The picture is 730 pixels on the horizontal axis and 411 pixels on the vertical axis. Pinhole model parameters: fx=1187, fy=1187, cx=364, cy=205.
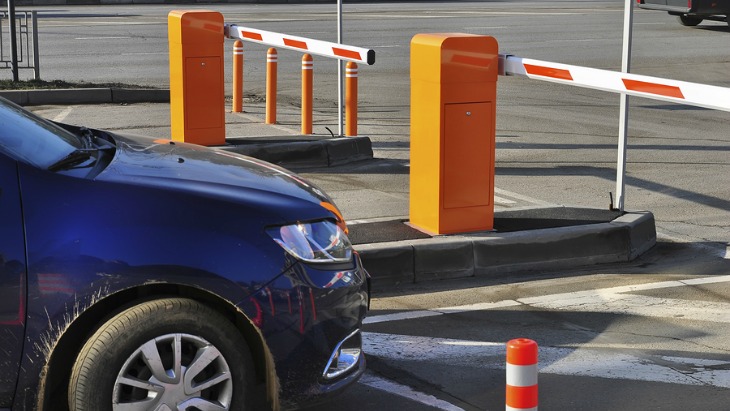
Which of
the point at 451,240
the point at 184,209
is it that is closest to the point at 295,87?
the point at 451,240

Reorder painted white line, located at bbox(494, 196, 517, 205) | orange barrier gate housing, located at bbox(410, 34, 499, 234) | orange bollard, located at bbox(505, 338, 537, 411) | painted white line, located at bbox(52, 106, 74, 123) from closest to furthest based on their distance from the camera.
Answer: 1. orange bollard, located at bbox(505, 338, 537, 411)
2. orange barrier gate housing, located at bbox(410, 34, 499, 234)
3. painted white line, located at bbox(494, 196, 517, 205)
4. painted white line, located at bbox(52, 106, 74, 123)

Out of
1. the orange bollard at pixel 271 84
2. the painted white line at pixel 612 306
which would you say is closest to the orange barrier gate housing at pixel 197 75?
the orange bollard at pixel 271 84

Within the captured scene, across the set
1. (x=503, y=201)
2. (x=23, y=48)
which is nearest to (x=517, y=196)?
(x=503, y=201)

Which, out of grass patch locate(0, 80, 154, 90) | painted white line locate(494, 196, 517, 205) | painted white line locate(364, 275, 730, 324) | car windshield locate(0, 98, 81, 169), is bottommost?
painted white line locate(494, 196, 517, 205)

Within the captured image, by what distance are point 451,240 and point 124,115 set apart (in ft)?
24.3

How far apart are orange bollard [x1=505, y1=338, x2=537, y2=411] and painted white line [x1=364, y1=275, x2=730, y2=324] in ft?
8.88

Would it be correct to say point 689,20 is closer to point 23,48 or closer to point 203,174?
point 23,48

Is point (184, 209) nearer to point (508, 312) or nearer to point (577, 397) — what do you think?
point (577, 397)

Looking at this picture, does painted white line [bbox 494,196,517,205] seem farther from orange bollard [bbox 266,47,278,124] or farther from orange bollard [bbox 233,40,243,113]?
orange bollard [bbox 233,40,243,113]

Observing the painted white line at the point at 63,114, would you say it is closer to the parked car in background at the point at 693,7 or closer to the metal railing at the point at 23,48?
the metal railing at the point at 23,48

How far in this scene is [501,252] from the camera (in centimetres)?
780

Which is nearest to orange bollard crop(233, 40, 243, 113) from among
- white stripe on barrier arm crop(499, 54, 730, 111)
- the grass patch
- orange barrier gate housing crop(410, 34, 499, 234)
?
the grass patch

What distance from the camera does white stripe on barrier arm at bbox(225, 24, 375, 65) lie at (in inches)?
432

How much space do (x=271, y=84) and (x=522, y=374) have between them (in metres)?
9.96
